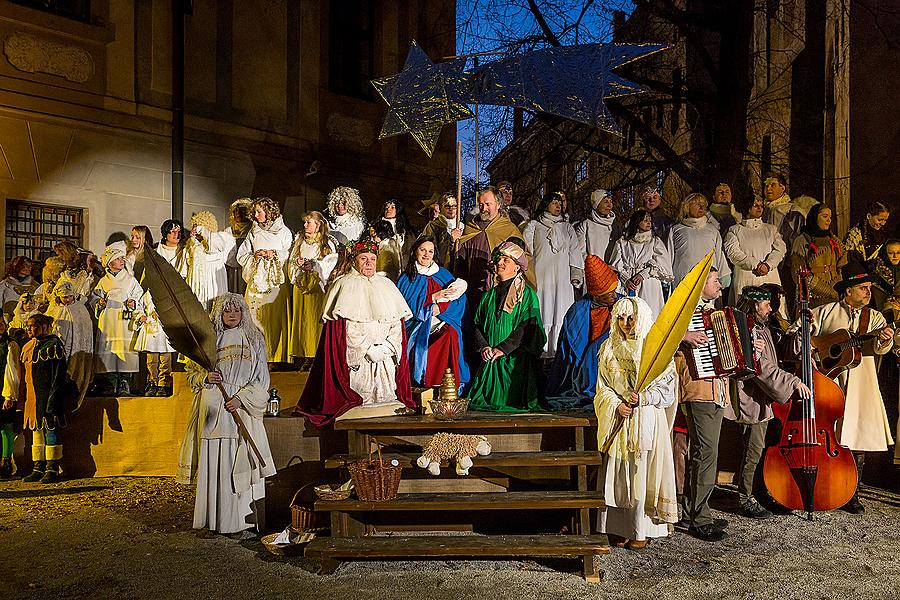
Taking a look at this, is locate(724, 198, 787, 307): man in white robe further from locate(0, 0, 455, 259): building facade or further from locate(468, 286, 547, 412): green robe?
locate(0, 0, 455, 259): building facade

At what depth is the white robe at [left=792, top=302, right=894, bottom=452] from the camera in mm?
8070

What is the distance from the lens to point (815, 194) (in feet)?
52.7

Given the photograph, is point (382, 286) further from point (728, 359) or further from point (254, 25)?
point (254, 25)

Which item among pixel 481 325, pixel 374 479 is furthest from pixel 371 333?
pixel 374 479

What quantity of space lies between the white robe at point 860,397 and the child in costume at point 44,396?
7.33 meters

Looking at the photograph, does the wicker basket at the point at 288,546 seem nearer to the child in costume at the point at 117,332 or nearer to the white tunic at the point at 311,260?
the white tunic at the point at 311,260

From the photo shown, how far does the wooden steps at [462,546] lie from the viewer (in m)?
6.02

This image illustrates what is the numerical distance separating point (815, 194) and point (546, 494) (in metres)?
11.5

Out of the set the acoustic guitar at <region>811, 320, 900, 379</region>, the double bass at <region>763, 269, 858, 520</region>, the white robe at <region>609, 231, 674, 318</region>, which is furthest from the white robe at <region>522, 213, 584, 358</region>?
the double bass at <region>763, 269, 858, 520</region>

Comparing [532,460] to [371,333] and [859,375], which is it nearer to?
[371,333]

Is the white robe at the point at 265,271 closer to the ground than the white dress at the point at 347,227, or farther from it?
closer to the ground

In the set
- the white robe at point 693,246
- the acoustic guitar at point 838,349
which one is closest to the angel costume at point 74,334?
the white robe at point 693,246

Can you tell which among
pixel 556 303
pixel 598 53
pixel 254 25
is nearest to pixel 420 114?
pixel 598 53

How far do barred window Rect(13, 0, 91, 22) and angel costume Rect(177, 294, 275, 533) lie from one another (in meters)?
7.11
